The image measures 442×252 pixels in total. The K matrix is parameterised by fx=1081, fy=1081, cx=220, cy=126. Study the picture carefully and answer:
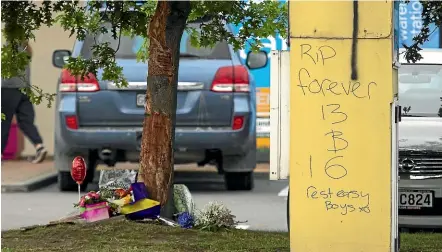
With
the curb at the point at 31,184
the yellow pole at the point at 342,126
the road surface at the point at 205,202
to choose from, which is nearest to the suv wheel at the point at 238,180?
the road surface at the point at 205,202

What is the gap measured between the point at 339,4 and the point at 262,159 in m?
10.9

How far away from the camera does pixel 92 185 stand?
14422mm

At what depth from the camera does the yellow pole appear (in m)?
6.42

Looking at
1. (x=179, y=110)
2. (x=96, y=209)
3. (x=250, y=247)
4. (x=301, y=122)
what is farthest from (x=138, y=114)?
(x=301, y=122)

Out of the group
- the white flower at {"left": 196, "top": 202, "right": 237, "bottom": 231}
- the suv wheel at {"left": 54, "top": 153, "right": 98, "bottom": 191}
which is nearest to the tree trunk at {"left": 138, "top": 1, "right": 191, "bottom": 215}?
the white flower at {"left": 196, "top": 202, "right": 237, "bottom": 231}

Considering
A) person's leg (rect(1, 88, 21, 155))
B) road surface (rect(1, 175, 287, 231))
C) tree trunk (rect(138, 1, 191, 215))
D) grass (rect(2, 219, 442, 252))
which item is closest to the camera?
grass (rect(2, 219, 442, 252))

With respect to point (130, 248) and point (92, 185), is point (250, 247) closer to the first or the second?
point (130, 248)

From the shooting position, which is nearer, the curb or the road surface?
the road surface

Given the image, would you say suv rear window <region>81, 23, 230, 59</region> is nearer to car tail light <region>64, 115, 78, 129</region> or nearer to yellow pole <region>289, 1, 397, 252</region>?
car tail light <region>64, 115, 78, 129</region>

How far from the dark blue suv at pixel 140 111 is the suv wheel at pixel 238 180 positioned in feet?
1.88

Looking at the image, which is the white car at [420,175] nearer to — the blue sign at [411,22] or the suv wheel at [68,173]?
the suv wheel at [68,173]

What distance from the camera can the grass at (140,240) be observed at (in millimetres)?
7616

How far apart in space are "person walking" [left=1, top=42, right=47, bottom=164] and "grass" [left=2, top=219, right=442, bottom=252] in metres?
6.88

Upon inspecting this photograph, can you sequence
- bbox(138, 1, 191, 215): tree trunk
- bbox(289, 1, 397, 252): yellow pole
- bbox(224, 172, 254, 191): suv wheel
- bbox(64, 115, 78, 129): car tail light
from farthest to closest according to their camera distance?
bbox(224, 172, 254, 191): suv wheel → bbox(64, 115, 78, 129): car tail light → bbox(138, 1, 191, 215): tree trunk → bbox(289, 1, 397, 252): yellow pole
